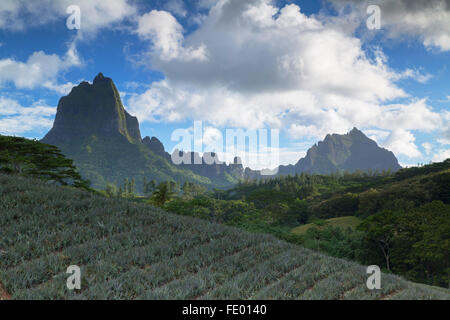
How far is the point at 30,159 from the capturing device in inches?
1072

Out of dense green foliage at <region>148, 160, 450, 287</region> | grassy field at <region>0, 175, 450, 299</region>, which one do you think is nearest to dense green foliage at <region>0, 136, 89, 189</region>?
dense green foliage at <region>148, 160, 450, 287</region>

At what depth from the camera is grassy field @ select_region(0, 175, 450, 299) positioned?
212 inches

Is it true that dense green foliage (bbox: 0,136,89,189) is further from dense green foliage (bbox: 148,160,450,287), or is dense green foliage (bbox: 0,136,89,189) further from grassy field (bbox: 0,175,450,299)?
grassy field (bbox: 0,175,450,299)

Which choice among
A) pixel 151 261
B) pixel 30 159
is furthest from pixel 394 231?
pixel 30 159

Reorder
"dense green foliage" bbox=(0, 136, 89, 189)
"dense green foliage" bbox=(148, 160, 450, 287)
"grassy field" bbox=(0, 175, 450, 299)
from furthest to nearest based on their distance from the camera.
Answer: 1. "dense green foliage" bbox=(148, 160, 450, 287)
2. "dense green foliage" bbox=(0, 136, 89, 189)
3. "grassy field" bbox=(0, 175, 450, 299)

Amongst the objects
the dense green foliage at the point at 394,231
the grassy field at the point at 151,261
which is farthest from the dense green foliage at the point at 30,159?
the grassy field at the point at 151,261

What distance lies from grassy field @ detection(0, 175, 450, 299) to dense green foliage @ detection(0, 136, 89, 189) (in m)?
20.2

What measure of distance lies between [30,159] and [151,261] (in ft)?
92.5

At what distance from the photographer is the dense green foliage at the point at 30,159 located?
1009 inches

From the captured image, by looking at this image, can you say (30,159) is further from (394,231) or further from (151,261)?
(394,231)

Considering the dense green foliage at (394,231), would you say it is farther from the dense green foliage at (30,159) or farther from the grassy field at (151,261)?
the grassy field at (151,261)
